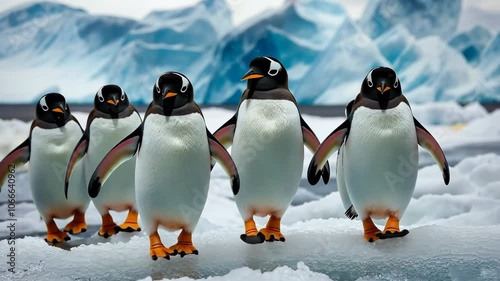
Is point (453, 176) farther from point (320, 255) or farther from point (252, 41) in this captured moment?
point (252, 41)

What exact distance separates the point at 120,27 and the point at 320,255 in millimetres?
7630

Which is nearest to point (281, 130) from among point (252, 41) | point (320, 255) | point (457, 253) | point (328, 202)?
point (320, 255)

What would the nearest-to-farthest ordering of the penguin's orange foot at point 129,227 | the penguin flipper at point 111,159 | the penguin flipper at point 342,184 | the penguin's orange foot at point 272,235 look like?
the penguin flipper at point 111,159 → the penguin's orange foot at point 272,235 → the penguin flipper at point 342,184 → the penguin's orange foot at point 129,227

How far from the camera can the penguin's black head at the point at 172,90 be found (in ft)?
6.24

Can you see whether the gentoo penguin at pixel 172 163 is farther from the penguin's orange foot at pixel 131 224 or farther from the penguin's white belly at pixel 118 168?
the penguin's orange foot at pixel 131 224

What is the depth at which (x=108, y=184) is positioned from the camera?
2316mm

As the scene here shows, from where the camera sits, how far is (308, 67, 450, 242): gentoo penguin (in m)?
2.00

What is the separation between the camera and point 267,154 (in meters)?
2.03

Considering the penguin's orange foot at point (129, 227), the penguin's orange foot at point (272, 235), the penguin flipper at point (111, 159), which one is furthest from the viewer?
the penguin's orange foot at point (129, 227)

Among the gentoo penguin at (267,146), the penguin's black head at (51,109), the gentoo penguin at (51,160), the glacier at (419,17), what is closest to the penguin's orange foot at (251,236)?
the gentoo penguin at (267,146)

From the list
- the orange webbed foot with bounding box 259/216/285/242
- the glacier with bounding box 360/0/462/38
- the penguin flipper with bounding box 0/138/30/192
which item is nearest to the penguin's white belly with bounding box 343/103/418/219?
the orange webbed foot with bounding box 259/216/285/242

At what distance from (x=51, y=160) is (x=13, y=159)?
143 mm

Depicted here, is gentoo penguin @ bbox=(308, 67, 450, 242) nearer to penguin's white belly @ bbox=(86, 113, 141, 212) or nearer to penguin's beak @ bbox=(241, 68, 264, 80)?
penguin's beak @ bbox=(241, 68, 264, 80)

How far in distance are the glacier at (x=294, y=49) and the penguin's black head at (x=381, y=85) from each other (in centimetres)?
639
